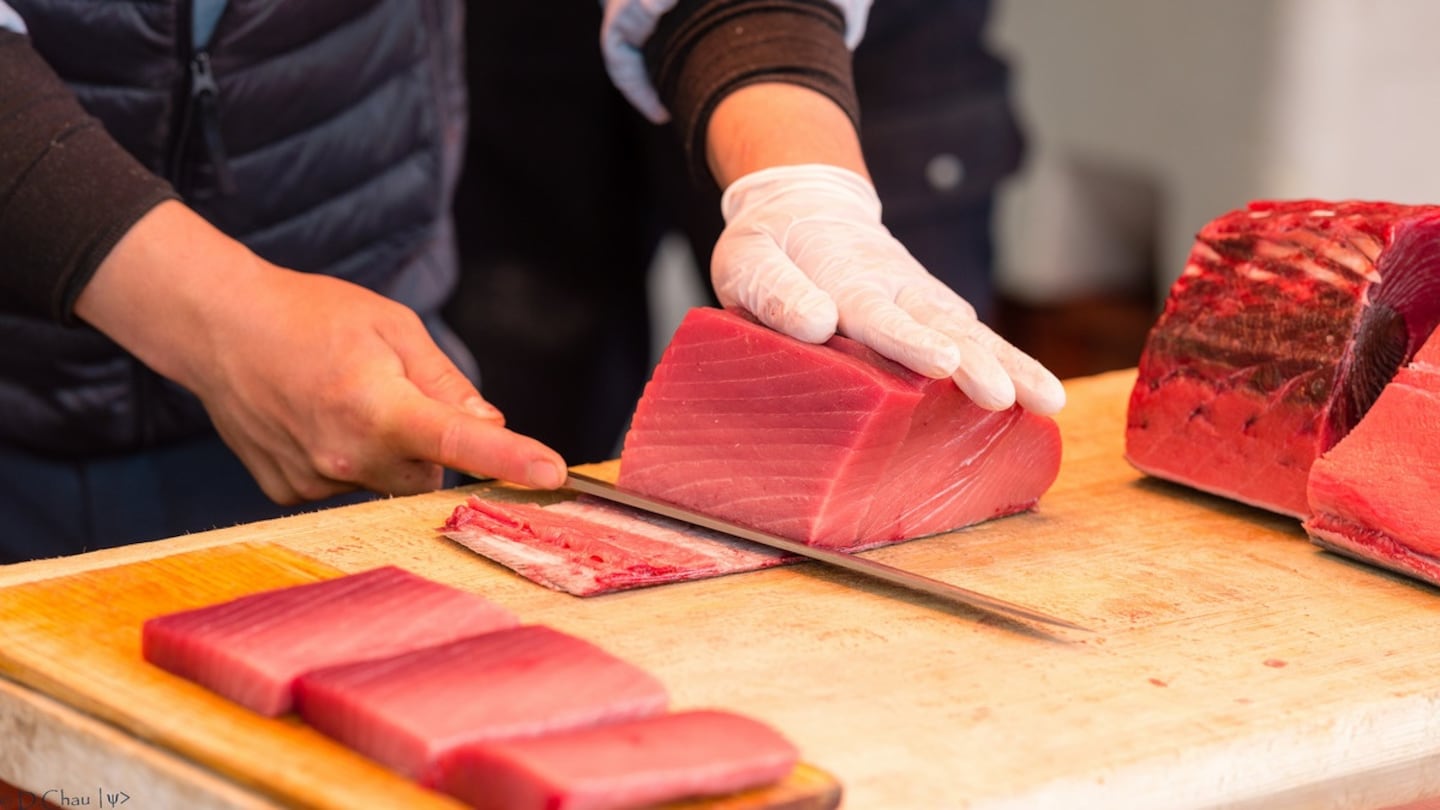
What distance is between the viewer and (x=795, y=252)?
2.42m

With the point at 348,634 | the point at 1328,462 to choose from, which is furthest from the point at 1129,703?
the point at 348,634

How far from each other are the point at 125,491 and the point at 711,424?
114 centimetres

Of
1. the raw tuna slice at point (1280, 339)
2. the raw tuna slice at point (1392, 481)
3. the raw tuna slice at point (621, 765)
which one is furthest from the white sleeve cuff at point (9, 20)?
the raw tuna slice at point (1392, 481)

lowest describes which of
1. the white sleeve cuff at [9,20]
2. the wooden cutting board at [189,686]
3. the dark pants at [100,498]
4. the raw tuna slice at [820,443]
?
the dark pants at [100,498]

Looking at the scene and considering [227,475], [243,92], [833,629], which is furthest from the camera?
[227,475]

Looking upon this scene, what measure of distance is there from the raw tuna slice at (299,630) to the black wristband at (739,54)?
4.19 feet

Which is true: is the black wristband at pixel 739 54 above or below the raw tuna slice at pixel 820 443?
above

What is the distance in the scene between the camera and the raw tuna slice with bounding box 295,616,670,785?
56.3 inches

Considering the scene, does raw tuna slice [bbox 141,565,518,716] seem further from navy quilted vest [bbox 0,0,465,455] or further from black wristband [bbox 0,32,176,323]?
navy quilted vest [bbox 0,0,465,455]

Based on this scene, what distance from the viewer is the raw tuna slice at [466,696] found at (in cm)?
143

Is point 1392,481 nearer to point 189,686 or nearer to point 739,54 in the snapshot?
point 739,54

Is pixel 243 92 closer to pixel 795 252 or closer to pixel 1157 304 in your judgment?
pixel 795 252

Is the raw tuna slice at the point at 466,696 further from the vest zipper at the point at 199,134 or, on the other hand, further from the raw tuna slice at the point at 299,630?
the vest zipper at the point at 199,134

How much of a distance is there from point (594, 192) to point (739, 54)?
4.72 ft
